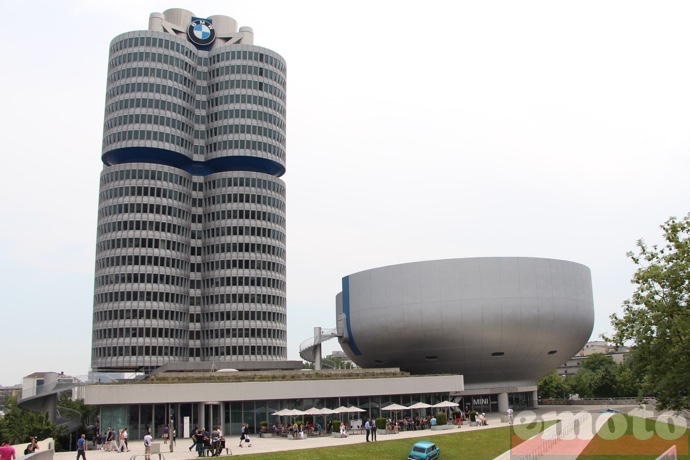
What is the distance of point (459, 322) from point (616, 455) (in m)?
34.0

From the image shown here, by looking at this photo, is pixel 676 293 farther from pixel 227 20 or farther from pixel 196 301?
pixel 227 20

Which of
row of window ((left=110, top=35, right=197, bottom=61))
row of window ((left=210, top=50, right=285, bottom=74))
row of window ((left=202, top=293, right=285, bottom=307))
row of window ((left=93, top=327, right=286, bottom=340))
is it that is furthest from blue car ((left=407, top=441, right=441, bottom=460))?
row of window ((left=210, top=50, right=285, bottom=74))

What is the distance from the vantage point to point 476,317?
7738 cm

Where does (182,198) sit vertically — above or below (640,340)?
above

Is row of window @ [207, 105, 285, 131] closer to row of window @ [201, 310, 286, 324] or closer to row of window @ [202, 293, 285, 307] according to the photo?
row of window @ [202, 293, 285, 307]

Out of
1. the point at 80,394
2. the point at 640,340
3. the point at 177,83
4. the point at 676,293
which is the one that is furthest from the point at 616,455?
the point at 177,83

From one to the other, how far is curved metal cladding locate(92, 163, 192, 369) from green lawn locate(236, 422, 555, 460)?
7422cm

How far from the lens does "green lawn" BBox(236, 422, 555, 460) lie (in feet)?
135

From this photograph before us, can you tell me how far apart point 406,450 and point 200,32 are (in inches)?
4445

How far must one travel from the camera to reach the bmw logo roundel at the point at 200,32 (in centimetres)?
13575

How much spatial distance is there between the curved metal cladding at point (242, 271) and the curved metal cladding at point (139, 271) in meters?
6.05

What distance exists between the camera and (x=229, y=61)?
13150 centimetres

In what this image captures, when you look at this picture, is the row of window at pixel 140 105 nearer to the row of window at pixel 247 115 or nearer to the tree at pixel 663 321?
the row of window at pixel 247 115

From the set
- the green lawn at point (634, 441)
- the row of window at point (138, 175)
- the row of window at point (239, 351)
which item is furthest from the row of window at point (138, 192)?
the green lawn at point (634, 441)
